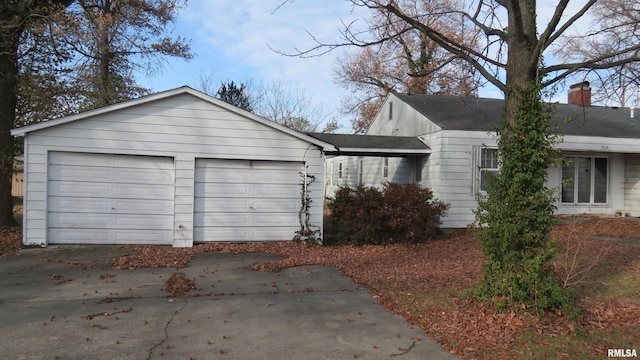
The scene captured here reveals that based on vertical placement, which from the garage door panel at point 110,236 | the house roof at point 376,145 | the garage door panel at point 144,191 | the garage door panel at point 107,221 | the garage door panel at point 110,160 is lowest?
the garage door panel at point 110,236

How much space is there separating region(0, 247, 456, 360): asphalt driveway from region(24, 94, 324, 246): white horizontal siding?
261cm

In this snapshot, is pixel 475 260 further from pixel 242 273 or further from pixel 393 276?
pixel 242 273

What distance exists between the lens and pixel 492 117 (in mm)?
16609

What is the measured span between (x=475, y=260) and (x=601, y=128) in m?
10.8

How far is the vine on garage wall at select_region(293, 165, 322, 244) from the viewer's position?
11938mm

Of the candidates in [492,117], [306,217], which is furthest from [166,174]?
[492,117]

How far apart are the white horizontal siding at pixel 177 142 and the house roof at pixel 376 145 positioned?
264 centimetres

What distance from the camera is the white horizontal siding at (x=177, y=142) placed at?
410 inches

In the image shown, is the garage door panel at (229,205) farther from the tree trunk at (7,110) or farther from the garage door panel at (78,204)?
the tree trunk at (7,110)

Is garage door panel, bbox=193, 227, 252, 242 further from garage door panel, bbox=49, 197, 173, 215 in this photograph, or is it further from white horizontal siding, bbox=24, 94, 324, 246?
garage door panel, bbox=49, 197, 173, 215

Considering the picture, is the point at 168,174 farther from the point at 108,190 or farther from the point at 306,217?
the point at 306,217

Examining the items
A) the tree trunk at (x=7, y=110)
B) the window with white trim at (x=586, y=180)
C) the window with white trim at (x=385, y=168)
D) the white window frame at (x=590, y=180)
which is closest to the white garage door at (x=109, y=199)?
the tree trunk at (x=7, y=110)

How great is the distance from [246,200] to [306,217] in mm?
1643

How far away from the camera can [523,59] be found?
6.97 meters
